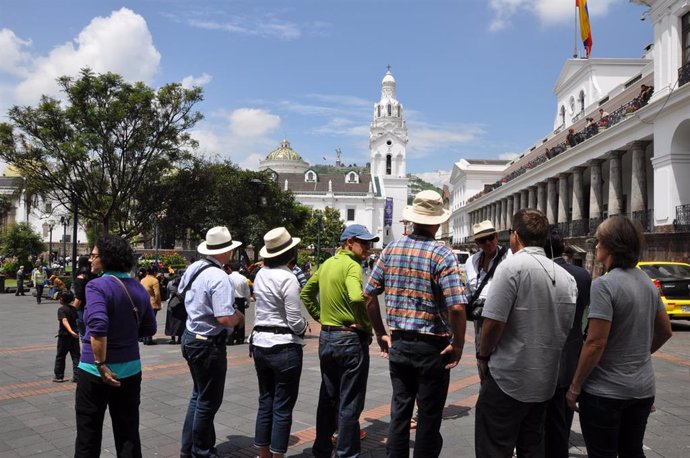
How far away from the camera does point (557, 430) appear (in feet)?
13.2

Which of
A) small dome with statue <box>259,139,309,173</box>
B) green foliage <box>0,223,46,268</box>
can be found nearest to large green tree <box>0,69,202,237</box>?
green foliage <box>0,223,46,268</box>

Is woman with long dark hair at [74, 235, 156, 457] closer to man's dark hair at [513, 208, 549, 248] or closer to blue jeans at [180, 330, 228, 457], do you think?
blue jeans at [180, 330, 228, 457]

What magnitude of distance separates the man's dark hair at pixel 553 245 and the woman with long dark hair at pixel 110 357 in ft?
9.95

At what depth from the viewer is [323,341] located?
14.8 ft

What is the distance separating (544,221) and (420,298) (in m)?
0.96

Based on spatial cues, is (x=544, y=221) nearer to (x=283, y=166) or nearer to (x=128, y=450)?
(x=128, y=450)

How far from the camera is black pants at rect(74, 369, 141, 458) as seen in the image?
376 centimetres

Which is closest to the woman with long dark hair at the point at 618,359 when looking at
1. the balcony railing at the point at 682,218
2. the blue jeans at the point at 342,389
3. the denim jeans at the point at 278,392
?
the blue jeans at the point at 342,389

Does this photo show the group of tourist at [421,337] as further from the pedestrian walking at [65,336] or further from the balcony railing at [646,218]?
the balcony railing at [646,218]

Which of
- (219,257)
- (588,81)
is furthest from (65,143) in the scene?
(588,81)

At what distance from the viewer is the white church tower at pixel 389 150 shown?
104 m

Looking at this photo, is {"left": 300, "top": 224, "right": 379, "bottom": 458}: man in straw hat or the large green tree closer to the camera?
{"left": 300, "top": 224, "right": 379, "bottom": 458}: man in straw hat

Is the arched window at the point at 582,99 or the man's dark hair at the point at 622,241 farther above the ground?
the arched window at the point at 582,99

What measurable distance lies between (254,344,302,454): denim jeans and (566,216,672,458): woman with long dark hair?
207 centimetres
